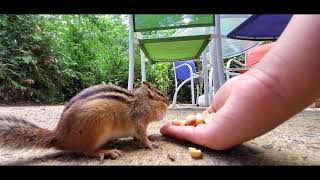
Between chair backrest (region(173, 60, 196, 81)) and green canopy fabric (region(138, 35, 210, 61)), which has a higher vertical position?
green canopy fabric (region(138, 35, 210, 61))

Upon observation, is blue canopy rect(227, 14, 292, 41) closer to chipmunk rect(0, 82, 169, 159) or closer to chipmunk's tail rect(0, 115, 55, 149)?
chipmunk rect(0, 82, 169, 159)

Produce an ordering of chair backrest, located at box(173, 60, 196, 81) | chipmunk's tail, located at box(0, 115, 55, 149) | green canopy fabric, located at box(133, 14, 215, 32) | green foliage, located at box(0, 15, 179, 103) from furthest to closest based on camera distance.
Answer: chair backrest, located at box(173, 60, 196, 81) < green foliage, located at box(0, 15, 179, 103) < green canopy fabric, located at box(133, 14, 215, 32) < chipmunk's tail, located at box(0, 115, 55, 149)

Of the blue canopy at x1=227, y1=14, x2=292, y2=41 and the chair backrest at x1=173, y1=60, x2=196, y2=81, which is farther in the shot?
the chair backrest at x1=173, y1=60, x2=196, y2=81

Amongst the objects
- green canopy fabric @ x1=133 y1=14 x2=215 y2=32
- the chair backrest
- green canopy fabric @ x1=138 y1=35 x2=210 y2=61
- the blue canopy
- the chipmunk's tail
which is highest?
green canopy fabric @ x1=133 y1=14 x2=215 y2=32

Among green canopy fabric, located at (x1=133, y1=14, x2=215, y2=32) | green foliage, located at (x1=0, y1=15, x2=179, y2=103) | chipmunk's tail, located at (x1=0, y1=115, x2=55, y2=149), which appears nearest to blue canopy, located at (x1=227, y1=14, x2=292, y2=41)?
green canopy fabric, located at (x1=133, y1=14, x2=215, y2=32)

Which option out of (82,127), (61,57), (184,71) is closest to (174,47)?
(82,127)

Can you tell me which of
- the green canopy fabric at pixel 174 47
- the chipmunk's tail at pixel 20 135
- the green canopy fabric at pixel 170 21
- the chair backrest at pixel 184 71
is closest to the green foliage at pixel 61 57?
the chair backrest at pixel 184 71

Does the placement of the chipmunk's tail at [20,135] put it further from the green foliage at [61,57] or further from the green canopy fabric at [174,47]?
the green foliage at [61,57]

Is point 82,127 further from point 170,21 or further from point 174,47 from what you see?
point 174,47
